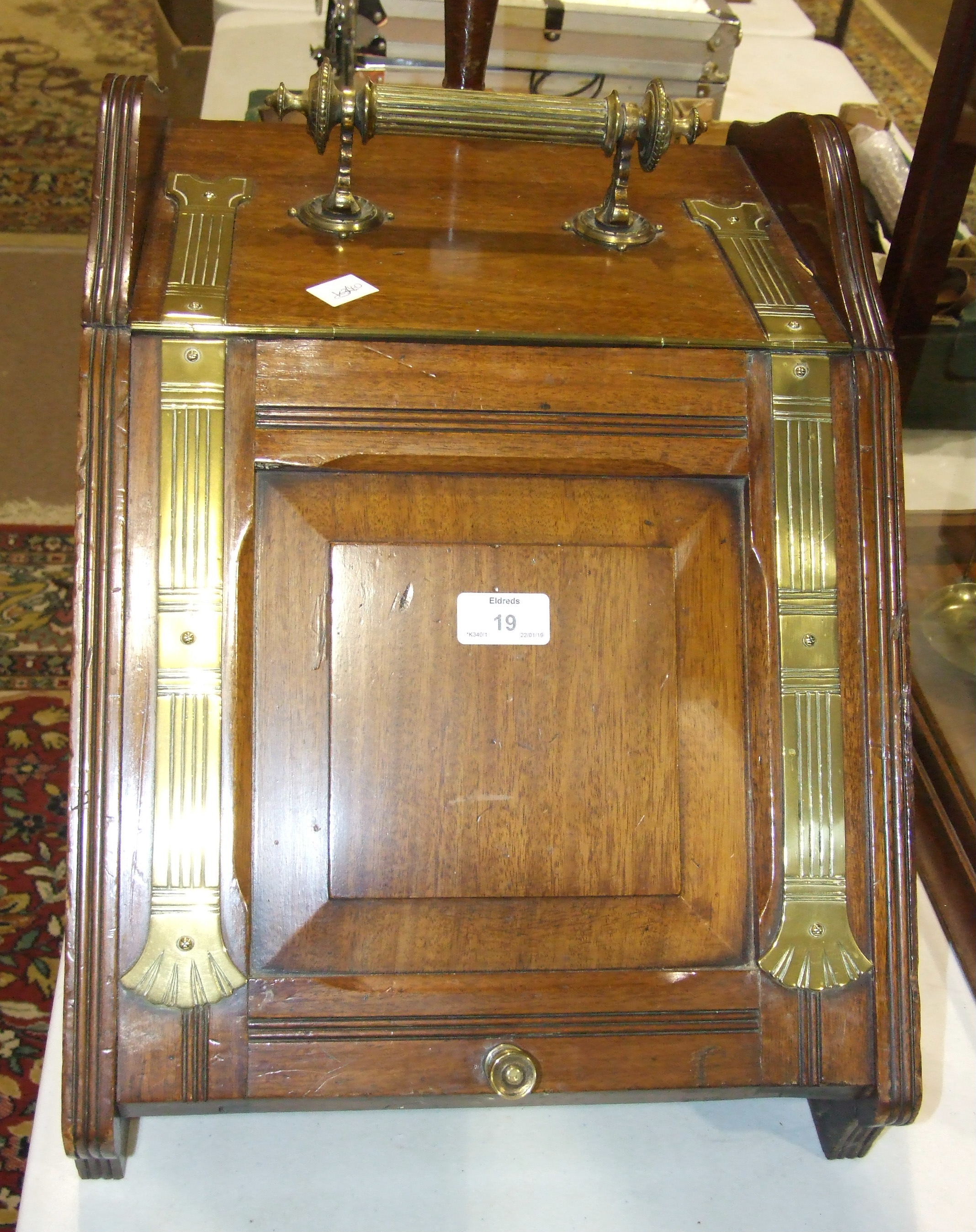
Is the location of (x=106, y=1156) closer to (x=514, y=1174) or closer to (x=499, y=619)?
(x=514, y=1174)

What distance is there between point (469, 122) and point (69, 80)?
2.90m

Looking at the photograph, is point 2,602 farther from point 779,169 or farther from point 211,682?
point 779,169

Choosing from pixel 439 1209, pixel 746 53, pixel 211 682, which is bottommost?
pixel 439 1209

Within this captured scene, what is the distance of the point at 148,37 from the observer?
362 centimetres

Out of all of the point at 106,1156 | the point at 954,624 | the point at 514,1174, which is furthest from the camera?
the point at 954,624

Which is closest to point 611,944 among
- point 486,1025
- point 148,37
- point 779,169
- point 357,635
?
point 486,1025

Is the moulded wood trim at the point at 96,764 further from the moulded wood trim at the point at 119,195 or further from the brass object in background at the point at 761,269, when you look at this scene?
the brass object in background at the point at 761,269

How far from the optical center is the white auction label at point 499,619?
3.32ft

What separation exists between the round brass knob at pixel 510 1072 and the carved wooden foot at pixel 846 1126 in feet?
0.96

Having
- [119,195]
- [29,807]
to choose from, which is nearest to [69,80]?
[29,807]

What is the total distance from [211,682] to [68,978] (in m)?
0.26

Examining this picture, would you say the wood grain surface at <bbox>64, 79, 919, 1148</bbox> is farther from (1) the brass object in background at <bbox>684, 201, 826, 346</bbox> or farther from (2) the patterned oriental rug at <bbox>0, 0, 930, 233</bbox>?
(2) the patterned oriental rug at <bbox>0, 0, 930, 233</bbox>

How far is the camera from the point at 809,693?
1034 millimetres

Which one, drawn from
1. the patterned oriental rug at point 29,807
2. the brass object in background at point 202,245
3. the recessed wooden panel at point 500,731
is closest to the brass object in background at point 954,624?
the recessed wooden panel at point 500,731
